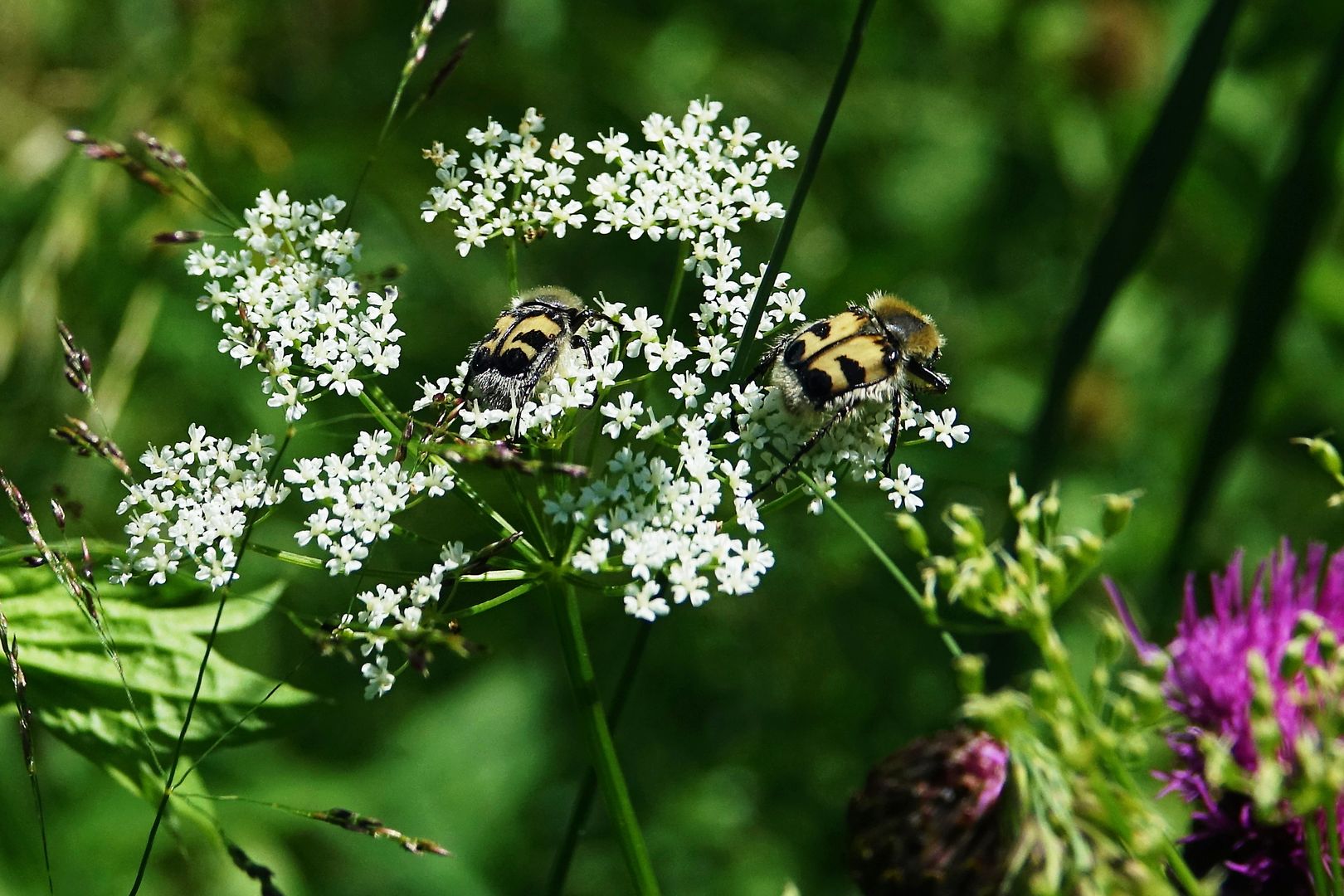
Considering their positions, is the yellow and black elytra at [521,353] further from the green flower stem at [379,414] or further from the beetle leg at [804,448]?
the beetle leg at [804,448]

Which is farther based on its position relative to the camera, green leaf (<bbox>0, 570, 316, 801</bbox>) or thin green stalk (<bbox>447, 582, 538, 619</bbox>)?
green leaf (<bbox>0, 570, 316, 801</bbox>)

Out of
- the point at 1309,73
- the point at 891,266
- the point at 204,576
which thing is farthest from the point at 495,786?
the point at 1309,73

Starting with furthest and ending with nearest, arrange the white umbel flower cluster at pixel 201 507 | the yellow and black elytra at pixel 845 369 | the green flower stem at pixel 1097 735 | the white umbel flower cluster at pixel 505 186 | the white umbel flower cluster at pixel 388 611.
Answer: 1. the white umbel flower cluster at pixel 505 186
2. the yellow and black elytra at pixel 845 369
3. the white umbel flower cluster at pixel 201 507
4. the white umbel flower cluster at pixel 388 611
5. the green flower stem at pixel 1097 735

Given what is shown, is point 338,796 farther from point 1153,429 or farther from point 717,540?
point 1153,429

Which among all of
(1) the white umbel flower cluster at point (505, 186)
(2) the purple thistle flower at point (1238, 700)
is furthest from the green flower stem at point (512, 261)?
(2) the purple thistle flower at point (1238, 700)

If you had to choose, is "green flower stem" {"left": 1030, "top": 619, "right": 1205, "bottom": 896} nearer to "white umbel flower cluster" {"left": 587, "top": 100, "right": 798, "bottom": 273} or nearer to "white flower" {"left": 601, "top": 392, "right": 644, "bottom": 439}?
"white flower" {"left": 601, "top": 392, "right": 644, "bottom": 439}

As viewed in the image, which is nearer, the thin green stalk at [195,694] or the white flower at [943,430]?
the thin green stalk at [195,694]

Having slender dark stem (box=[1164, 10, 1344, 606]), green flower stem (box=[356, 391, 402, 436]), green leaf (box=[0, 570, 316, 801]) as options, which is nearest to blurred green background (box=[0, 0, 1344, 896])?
slender dark stem (box=[1164, 10, 1344, 606])

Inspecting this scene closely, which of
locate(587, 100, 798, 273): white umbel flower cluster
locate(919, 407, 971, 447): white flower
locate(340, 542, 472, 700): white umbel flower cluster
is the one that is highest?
locate(587, 100, 798, 273): white umbel flower cluster
